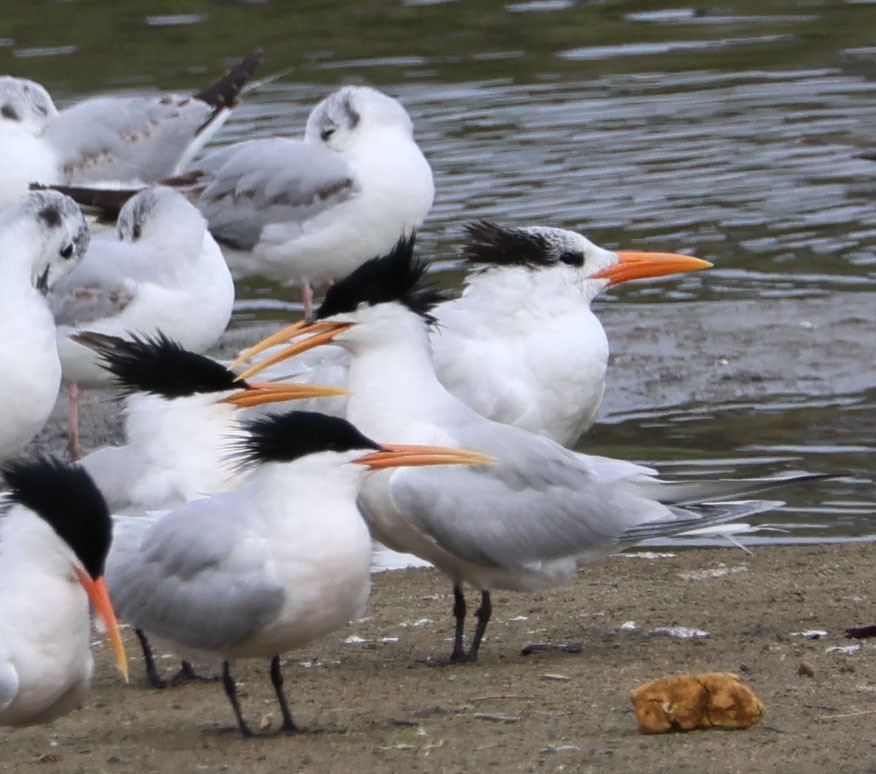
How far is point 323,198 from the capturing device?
34.6 ft

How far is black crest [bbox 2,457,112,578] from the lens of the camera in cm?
469

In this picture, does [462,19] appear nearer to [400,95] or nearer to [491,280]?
[400,95]

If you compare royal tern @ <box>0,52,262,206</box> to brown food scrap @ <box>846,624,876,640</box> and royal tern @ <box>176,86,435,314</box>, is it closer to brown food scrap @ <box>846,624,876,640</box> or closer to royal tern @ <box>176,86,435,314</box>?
royal tern @ <box>176,86,435,314</box>

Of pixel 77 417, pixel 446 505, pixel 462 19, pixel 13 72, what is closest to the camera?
pixel 446 505

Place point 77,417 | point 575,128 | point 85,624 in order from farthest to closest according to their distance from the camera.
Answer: point 575,128, point 77,417, point 85,624

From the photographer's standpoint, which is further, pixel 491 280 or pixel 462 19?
pixel 462 19

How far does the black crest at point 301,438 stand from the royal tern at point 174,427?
3.12 ft

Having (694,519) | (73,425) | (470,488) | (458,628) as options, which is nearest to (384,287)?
(470,488)

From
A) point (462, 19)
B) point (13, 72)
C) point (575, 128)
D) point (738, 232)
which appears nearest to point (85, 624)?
point (738, 232)

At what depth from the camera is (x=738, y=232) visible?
11852 mm

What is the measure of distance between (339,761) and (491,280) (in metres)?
2.85

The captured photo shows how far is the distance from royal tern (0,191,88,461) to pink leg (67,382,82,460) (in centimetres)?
121

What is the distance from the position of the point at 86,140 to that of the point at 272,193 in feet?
6.05

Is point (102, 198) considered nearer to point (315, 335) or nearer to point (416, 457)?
point (315, 335)
